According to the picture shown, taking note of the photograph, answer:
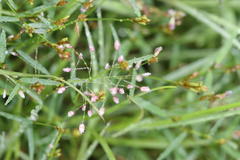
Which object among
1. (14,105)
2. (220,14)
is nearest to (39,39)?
(14,105)

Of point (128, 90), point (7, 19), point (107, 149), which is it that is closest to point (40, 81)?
point (7, 19)

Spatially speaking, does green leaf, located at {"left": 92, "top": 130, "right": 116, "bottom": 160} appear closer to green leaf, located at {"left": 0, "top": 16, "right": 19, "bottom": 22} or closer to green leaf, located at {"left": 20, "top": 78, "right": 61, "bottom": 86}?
green leaf, located at {"left": 20, "top": 78, "right": 61, "bottom": 86}

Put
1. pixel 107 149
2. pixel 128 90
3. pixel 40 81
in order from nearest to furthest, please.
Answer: pixel 40 81
pixel 107 149
pixel 128 90

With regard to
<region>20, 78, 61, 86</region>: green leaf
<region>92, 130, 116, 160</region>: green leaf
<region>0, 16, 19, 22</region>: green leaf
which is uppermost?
<region>0, 16, 19, 22</region>: green leaf

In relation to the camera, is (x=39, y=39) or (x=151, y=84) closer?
(x=39, y=39)

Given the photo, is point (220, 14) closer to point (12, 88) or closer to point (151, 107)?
point (151, 107)

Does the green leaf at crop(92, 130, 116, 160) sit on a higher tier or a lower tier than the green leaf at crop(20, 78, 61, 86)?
lower

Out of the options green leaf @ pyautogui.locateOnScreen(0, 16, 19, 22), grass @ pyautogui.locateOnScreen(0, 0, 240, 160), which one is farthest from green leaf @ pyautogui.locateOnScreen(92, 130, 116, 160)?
green leaf @ pyautogui.locateOnScreen(0, 16, 19, 22)

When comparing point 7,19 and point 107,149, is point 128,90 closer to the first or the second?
point 107,149
